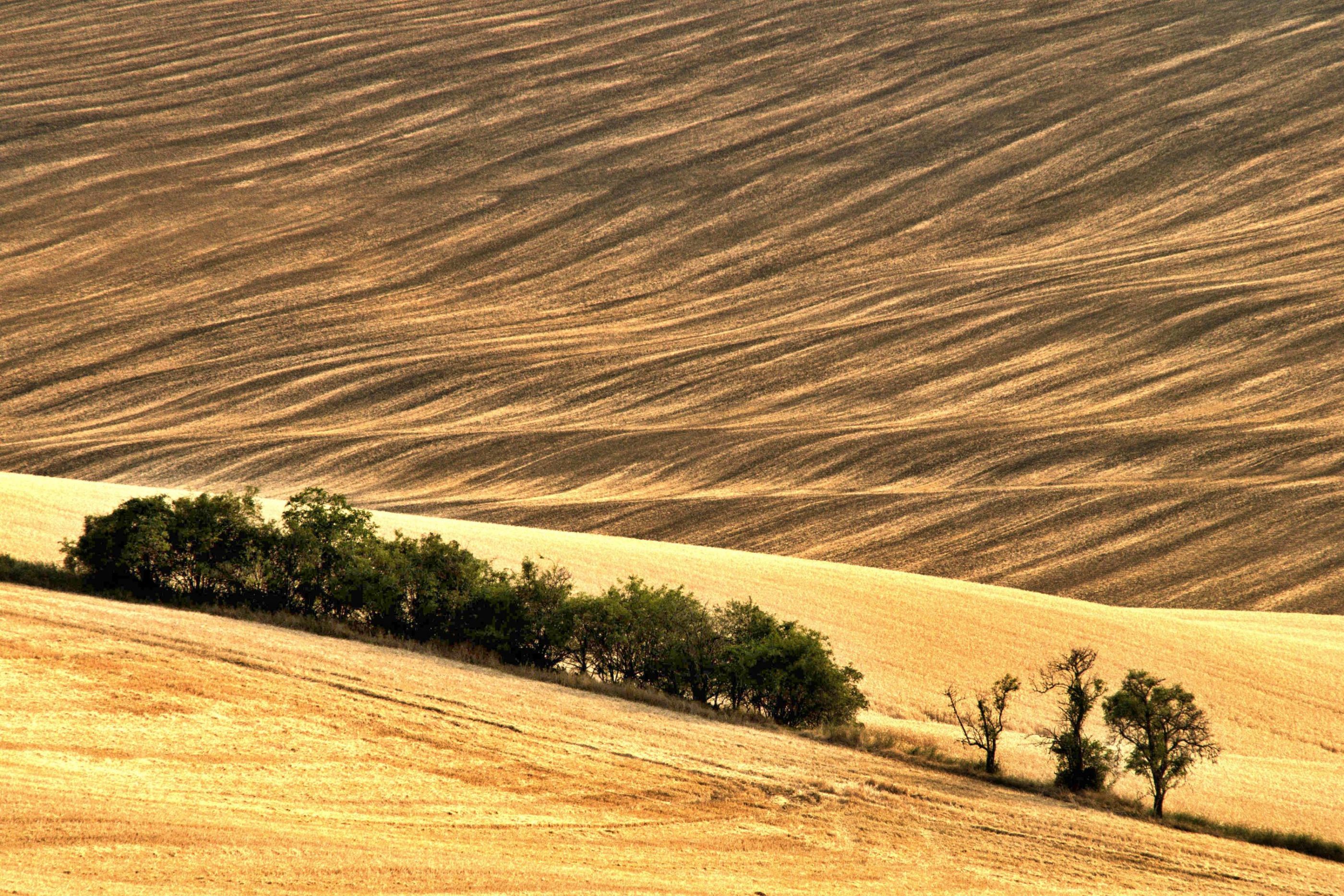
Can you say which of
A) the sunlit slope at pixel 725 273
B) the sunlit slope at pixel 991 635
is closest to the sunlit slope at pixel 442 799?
the sunlit slope at pixel 991 635

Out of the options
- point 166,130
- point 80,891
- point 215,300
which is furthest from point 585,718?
point 166,130

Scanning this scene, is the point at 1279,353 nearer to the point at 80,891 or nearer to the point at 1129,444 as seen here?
the point at 1129,444

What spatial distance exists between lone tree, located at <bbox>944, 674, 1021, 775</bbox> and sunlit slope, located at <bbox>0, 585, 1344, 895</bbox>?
1025 millimetres

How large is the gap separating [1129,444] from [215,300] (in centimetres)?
3047

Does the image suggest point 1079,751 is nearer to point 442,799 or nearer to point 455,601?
point 442,799

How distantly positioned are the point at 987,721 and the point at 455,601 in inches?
272

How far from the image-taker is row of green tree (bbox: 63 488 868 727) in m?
17.1

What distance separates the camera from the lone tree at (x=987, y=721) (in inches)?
621

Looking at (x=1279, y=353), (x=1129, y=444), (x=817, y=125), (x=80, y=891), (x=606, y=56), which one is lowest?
(x=80, y=891)

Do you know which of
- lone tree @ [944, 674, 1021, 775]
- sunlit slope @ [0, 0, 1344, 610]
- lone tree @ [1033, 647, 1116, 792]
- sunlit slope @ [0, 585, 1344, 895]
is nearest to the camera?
sunlit slope @ [0, 585, 1344, 895]

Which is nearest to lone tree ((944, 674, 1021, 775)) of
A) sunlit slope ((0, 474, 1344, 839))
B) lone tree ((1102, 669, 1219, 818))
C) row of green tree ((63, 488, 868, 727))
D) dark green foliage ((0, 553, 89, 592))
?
sunlit slope ((0, 474, 1344, 839))

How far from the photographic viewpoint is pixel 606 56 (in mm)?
63500

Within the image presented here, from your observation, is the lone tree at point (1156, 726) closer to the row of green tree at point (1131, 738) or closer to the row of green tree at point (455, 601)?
the row of green tree at point (1131, 738)

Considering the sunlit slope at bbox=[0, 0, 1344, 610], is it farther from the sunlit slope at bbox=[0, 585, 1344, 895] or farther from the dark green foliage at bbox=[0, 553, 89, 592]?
the sunlit slope at bbox=[0, 585, 1344, 895]
